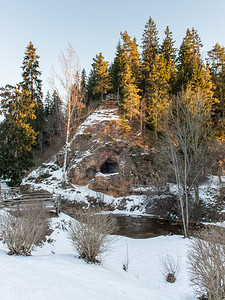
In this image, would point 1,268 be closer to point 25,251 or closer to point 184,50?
point 25,251

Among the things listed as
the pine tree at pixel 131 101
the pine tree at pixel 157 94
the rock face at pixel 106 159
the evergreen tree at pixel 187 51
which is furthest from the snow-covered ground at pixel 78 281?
the evergreen tree at pixel 187 51

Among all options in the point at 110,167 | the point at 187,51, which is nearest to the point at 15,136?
the point at 110,167

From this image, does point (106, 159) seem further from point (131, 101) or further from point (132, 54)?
point (132, 54)

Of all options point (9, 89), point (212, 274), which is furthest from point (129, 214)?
point (9, 89)

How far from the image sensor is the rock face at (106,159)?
77.2 ft

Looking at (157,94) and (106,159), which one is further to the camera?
(157,94)

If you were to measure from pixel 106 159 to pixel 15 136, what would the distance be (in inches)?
456

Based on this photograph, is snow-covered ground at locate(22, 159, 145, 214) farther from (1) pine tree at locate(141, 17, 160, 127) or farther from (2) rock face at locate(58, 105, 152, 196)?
(1) pine tree at locate(141, 17, 160, 127)

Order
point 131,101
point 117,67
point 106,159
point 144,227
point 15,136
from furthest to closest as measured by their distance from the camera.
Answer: point 117,67 → point 131,101 → point 106,159 → point 15,136 → point 144,227

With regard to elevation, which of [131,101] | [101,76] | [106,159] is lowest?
[106,159]

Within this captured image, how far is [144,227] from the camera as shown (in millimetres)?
14977

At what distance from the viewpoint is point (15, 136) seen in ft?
70.7

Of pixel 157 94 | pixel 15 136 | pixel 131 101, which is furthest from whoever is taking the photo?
pixel 131 101

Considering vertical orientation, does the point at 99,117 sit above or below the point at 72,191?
above
